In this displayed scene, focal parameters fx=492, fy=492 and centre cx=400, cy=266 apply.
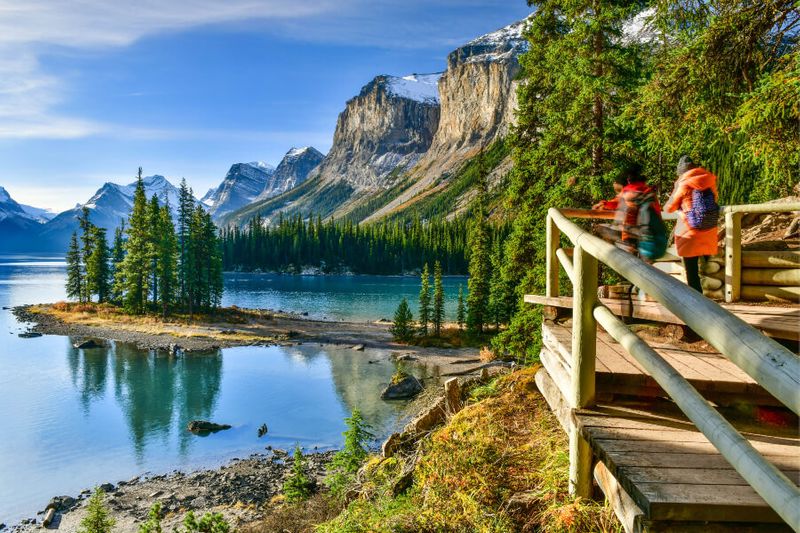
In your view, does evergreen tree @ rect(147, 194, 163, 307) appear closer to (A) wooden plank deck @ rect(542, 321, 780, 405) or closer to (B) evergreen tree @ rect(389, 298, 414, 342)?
(B) evergreen tree @ rect(389, 298, 414, 342)

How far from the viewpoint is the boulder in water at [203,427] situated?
2292 cm

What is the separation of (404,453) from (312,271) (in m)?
124

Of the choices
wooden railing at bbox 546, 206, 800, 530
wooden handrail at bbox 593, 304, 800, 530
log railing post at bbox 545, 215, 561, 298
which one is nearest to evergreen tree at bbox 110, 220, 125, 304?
log railing post at bbox 545, 215, 561, 298

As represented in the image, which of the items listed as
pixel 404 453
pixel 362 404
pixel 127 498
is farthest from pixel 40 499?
pixel 404 453

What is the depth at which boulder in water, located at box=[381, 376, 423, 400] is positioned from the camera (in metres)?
27.0

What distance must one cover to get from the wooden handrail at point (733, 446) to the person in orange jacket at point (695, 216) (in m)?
4.48

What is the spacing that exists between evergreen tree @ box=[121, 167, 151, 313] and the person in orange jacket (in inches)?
2124

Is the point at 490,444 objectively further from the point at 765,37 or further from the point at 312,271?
the point at 312,271

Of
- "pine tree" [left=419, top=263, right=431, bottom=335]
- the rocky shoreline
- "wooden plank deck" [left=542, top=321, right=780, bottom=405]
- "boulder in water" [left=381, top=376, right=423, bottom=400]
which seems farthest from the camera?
"pine tree" [left=419, top=263, right=431, bottom=335]

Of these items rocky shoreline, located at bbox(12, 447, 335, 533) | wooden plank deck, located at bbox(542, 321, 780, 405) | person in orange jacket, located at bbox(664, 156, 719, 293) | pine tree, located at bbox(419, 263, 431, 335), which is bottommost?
rocky shoreline, located at bbox(12, 447, 335, 533)

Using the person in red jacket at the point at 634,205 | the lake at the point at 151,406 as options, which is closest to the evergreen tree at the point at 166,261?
the lake at the point at 151,406

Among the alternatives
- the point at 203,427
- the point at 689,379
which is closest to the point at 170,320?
the point at 203,427

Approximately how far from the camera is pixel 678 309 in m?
1.75

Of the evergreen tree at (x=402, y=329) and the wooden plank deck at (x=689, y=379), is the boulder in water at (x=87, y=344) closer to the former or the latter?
the evergreen tree at (x=402, y=329)
